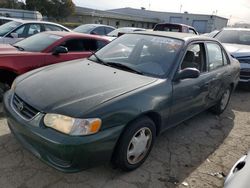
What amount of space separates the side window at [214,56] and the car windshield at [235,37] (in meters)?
4.16

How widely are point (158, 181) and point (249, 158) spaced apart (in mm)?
1071

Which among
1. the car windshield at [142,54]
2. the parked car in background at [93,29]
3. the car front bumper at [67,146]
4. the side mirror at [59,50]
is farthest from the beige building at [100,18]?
the car front bumper at [67,146]

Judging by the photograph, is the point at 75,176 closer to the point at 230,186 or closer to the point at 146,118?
the point at 146,118

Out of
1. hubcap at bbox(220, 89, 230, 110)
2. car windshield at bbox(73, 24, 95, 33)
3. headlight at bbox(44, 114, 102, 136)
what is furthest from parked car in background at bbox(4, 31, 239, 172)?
car windshield at bbox(73, 24, 95, 33)

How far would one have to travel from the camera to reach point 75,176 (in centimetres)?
288

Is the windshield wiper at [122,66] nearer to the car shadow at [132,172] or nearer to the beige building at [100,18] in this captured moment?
the car shadow at [132,172]

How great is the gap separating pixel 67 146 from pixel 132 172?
3.38 feet

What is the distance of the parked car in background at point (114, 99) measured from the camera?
8.05 ft

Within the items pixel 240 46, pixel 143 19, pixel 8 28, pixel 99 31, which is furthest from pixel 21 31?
pixel 143 19

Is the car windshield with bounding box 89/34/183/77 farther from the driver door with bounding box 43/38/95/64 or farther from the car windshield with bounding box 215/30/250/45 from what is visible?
the car windshield with bounding box 215/30/250/45

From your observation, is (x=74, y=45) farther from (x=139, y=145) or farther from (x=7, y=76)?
(x=139, y=145)

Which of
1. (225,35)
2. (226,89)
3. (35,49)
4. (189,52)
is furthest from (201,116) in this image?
(225,35)

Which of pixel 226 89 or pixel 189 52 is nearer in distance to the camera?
pixel 189 52

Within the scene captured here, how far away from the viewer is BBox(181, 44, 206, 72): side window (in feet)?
12.1
